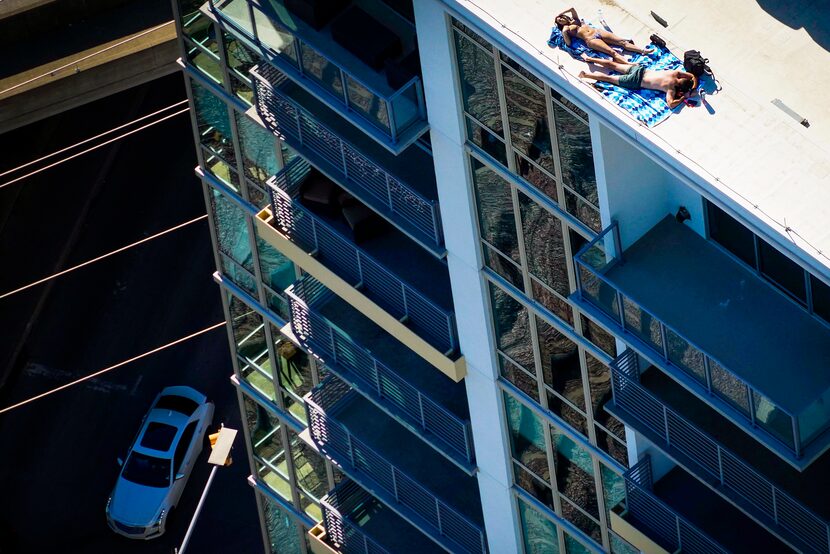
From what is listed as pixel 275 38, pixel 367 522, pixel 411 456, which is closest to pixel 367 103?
pixel 275 38

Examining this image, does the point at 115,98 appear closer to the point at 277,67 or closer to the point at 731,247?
the point at 277,67

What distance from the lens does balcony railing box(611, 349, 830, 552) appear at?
2745 cm

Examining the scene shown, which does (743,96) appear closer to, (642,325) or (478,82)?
(642,325)

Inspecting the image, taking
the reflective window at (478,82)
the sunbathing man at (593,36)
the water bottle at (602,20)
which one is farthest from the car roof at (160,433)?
the sunbathing man at (593,36)

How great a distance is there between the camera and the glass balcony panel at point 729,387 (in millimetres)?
26281

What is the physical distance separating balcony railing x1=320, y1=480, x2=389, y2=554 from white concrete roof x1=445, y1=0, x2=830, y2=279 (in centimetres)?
1314

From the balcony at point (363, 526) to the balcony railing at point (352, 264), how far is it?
592cm

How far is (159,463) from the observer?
5253 cm

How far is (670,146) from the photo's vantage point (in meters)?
24.5

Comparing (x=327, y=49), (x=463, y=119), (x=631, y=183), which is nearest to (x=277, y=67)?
(x=327, y=49)

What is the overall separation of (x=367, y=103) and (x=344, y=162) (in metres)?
1.99

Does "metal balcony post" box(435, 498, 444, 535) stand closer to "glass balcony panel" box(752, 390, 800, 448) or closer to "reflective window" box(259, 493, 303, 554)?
"reflective window" box(259, 493, 303, 554)

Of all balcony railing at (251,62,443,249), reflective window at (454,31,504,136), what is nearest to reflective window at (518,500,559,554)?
balcony railing at (251,62,443,249)

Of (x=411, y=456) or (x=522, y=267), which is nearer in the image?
(x=522, y=267)
